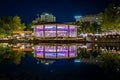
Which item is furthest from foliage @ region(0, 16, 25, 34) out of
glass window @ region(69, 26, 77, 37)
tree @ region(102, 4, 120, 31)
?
tree @ region(102, 4, 120, 31)

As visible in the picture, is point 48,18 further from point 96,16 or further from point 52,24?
point 52,24

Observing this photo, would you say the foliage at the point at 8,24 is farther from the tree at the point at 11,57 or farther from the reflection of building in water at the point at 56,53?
the tree at the point at 11,57

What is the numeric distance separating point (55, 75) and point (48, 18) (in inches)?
5858

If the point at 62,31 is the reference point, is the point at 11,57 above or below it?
below

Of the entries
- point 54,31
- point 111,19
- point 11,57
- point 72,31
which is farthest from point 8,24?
point 11,57

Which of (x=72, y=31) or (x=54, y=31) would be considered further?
(x=72, y=31)

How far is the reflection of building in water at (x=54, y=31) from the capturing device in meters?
73.3

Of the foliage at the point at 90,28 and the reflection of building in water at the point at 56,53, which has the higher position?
the foliage at the point at 90,28

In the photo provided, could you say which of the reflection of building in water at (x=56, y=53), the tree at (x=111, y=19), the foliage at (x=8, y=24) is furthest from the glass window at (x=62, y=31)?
the reflection of building in water at (x=56, y=53)

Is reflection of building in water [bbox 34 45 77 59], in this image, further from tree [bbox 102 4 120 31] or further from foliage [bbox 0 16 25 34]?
foliage [bbox 0 16 25 34]

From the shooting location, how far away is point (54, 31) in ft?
242

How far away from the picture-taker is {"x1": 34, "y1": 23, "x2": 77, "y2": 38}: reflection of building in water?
73312 millimetres

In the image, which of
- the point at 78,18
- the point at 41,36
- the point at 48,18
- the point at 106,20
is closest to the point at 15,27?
the point at 41,36

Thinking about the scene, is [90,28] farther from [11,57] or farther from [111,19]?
[11,57]
